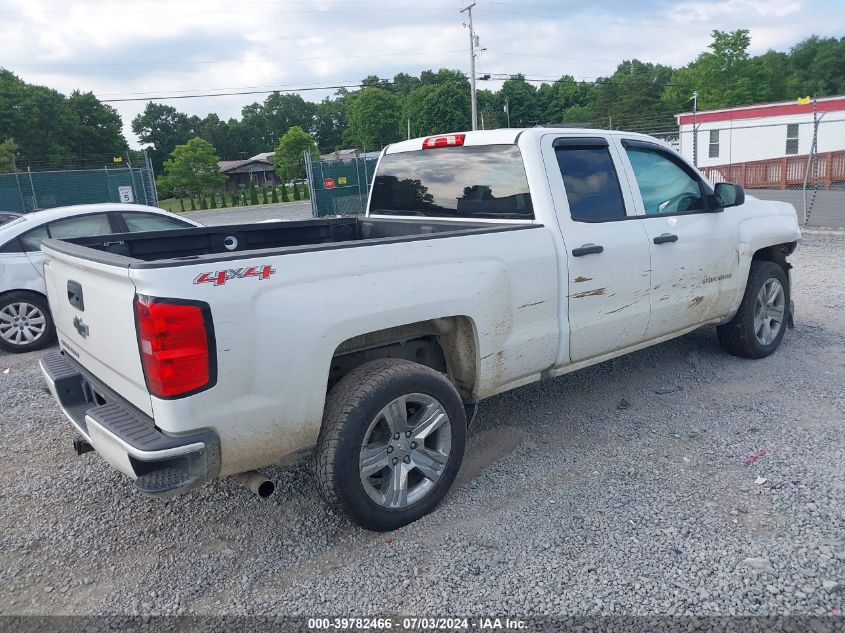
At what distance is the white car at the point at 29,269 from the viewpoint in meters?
7.11

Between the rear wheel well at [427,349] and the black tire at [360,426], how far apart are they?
0.13 meters

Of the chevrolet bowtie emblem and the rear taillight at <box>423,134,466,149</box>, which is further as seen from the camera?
the rear taillight at <box>423,134,466,149</box>

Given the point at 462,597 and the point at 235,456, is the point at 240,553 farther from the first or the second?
the point at 462,597

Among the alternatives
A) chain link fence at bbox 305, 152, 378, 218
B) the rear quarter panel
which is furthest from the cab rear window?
chain link fence at bbox 305, 152, 378, 218

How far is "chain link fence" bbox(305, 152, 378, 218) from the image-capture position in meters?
21.1

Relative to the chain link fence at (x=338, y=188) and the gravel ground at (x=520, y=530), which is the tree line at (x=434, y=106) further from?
the gravel ground at (x=520, y=530)

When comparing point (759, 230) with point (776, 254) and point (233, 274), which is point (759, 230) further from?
point (233, 274)

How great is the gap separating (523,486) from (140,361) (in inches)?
84.7

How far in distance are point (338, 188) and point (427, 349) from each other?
61.1 ft

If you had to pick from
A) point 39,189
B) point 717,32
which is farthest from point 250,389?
point 717,32

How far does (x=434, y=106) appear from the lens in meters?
85.4

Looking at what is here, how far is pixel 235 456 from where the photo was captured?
2.88 metres

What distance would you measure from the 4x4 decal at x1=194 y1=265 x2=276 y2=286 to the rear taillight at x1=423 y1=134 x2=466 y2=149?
84.2 inches

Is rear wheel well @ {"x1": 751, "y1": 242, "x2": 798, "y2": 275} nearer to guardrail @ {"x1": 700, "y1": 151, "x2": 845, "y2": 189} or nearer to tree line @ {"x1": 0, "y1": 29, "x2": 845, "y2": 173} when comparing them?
guardrail @ {"x1": 700, "y1": 151, "x2": 845, "y2": 189}
